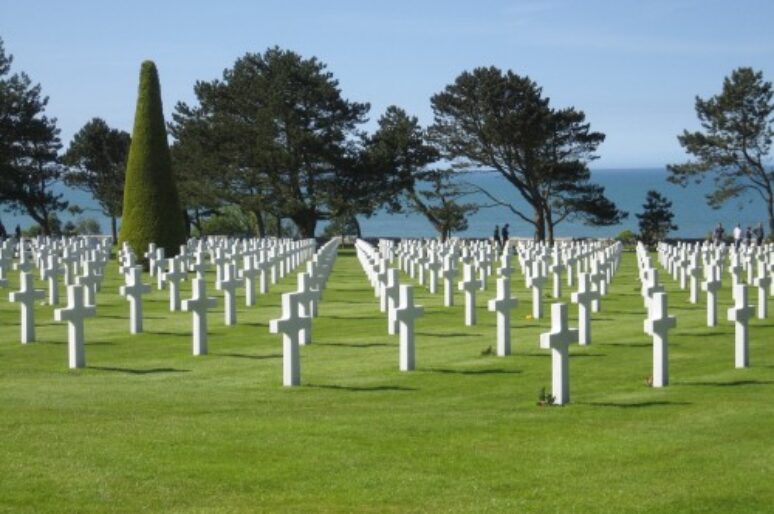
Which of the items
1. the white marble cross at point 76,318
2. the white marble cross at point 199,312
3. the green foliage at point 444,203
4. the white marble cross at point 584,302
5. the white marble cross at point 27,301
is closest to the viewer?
the white marble cross at point 76,318

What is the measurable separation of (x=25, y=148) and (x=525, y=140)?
74.6 feet

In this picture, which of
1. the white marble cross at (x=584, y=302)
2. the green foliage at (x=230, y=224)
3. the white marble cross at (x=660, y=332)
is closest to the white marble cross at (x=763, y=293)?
the white marble cross at (x=584, y=302)

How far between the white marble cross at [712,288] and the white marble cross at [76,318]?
7597 millimetres

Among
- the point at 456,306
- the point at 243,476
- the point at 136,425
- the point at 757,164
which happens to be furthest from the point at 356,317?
the point at 757,164

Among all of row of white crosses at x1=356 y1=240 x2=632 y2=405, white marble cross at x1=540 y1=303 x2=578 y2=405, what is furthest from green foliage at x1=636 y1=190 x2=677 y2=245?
white marble cross at x1=540 y1=303 x2=578 y2=405

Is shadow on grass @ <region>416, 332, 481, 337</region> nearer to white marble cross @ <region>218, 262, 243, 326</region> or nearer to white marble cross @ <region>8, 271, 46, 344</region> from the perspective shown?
white marble cross @ <region>218, 262, 243, 326</region>

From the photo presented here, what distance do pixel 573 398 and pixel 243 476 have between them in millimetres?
3978

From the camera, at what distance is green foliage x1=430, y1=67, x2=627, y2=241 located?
55531 millimetres

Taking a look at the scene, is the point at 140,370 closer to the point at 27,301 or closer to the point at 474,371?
the point at 27,301

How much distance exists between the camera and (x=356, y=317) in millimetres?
18984

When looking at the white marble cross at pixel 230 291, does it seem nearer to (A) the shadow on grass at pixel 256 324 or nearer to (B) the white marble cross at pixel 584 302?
(A) the shadow on grass at pixel 256 324

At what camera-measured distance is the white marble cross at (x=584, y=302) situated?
47.1 ft

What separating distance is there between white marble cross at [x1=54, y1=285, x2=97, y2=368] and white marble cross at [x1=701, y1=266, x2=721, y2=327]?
7597mm

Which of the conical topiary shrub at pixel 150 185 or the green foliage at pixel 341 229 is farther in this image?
the green foliage at pixel 341 229
